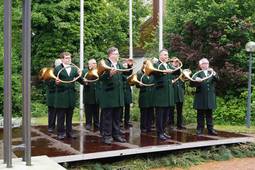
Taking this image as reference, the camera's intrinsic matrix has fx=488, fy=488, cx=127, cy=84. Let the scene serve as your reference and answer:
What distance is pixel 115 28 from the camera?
2588cm

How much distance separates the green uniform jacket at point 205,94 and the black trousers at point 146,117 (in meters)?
1.23

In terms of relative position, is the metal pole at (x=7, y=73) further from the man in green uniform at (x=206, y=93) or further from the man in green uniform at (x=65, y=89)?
the man in green uniform at (x=206, y=93)

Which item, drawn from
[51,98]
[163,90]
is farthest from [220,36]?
[51,98]

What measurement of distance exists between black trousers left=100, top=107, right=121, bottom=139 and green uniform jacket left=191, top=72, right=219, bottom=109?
2.07 meters

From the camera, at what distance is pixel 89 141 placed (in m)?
9.70

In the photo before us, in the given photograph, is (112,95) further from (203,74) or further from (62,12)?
(62,12)

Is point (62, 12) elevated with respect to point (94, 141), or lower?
elevated

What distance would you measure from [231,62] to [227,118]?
2049mm

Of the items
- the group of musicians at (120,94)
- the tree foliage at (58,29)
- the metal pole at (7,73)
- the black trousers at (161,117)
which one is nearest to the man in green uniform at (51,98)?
the group of musicians at (120,94)

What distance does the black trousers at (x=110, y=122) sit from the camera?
945 cm

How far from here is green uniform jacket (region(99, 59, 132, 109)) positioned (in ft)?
30.7

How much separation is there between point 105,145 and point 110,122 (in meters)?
0.52

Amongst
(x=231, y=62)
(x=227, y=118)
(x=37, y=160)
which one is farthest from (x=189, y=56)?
(x=37, y=160)

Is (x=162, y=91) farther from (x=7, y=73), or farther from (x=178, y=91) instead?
(x=7, y=73)
